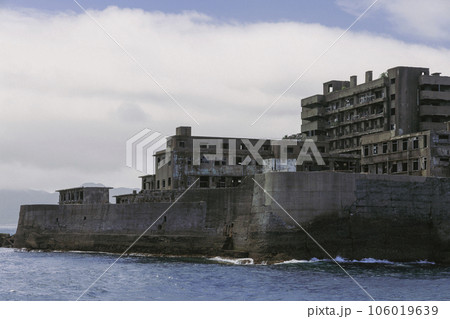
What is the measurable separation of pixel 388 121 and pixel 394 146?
11.1 meters

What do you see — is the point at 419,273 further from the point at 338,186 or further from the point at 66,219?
the point at 66,219

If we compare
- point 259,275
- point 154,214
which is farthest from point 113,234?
point 259,275

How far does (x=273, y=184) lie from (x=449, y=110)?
50.5 metres

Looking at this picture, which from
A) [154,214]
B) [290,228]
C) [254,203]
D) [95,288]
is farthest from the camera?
[154,214]

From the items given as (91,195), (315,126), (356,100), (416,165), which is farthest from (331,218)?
(315,126)

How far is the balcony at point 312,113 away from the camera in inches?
4139

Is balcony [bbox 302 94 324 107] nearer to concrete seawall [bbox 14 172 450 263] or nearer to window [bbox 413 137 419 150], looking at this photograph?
window [bbox 413 137 419 150]

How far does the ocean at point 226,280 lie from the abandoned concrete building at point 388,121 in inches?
1241

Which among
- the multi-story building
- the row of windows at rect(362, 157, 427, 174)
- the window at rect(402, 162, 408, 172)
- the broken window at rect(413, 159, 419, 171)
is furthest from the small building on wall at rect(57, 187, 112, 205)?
the broken window at rect(413, 159, 419, 171)

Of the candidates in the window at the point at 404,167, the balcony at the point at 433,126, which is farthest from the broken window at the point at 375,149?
the balcony at the point at 433,126

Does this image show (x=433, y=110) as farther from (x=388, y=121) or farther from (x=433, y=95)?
(x=388, y=121)

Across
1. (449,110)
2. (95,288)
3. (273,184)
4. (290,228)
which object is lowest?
(95,288)

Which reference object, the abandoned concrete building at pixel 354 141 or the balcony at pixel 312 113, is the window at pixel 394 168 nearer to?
the abandoned concrete building at pixel 354 141

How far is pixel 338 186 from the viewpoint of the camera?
158 feet
